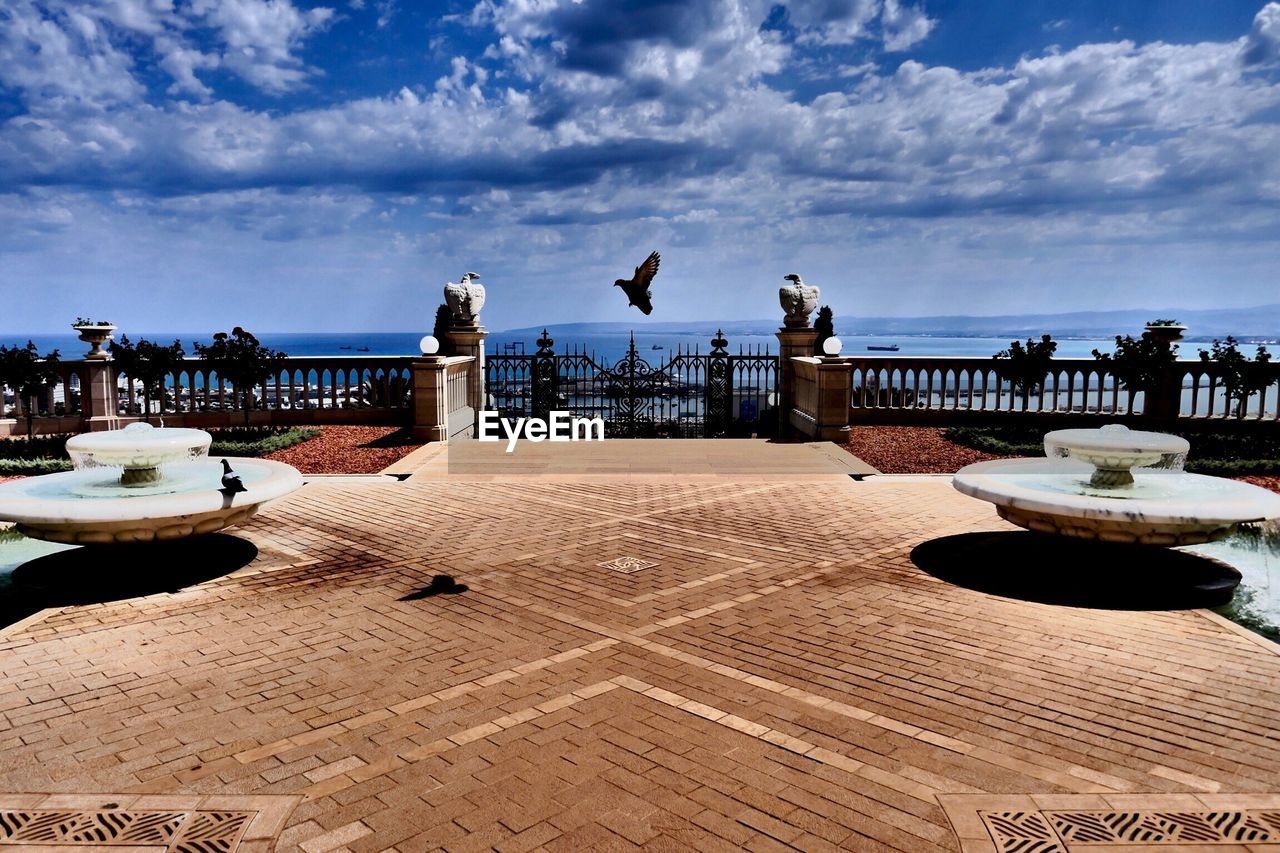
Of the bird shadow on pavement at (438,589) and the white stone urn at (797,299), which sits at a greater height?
the white stone urn at (797,299)

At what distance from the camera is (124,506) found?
636cm

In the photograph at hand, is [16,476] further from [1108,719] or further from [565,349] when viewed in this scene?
[1108,719]

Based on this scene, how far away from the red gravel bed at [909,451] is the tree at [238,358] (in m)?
10.6

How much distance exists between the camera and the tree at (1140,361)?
1458cm

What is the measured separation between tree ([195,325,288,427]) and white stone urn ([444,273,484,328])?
352 cm

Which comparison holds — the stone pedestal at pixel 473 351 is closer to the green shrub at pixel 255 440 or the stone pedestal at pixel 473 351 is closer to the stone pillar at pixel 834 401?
the green shrub at pixel 255 440

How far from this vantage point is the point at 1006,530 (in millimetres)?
8398

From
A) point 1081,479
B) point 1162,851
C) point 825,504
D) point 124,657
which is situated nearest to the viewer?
point 1162,851

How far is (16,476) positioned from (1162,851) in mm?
13646

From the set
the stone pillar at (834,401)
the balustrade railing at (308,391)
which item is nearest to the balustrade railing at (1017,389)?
the stone pillar at (834,401)

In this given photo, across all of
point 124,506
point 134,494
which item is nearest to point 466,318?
point 134,494

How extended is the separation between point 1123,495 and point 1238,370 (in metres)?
9.08

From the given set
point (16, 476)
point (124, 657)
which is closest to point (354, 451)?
point (16, 476)

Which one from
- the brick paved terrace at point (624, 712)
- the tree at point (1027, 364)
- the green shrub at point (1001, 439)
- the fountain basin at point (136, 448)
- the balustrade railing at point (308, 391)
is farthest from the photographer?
the balustrade railing at point (308, 391)
